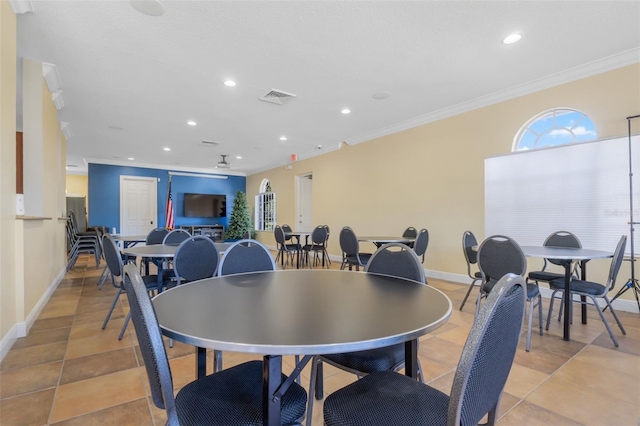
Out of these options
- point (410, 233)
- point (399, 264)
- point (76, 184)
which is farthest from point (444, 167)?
point (76, 184)

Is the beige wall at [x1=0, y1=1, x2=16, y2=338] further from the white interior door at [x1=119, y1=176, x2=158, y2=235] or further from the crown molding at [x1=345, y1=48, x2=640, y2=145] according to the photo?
the white interior door at [x1=119, y1=176, x2=158, y2=235]

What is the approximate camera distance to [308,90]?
398 cm

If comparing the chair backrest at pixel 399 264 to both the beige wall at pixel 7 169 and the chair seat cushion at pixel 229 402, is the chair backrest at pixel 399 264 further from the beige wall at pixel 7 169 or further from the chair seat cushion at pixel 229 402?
the beige wall at pixel 7 169

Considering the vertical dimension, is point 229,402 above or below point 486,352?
below

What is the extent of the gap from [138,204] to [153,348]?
9.94 m

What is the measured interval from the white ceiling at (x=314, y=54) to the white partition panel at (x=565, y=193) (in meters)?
0.90

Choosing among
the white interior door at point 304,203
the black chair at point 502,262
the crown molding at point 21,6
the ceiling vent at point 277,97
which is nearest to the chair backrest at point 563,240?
the black chair at point 502,262

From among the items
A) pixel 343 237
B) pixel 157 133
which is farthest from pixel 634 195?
pixel 157 133

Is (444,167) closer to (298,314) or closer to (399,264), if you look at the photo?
(399,264)

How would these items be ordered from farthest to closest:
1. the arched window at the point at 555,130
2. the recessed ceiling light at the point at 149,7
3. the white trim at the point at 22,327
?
the arched window at the point at 555,130 < the recessed ceiling light at the point at 149,7 < the white trim at the point at 22,327

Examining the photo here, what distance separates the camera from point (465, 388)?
67 centimetres

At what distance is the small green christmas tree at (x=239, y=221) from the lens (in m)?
9.84

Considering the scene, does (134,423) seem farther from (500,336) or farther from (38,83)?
(38,83)

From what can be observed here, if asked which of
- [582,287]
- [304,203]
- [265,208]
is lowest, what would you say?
[582,287]
